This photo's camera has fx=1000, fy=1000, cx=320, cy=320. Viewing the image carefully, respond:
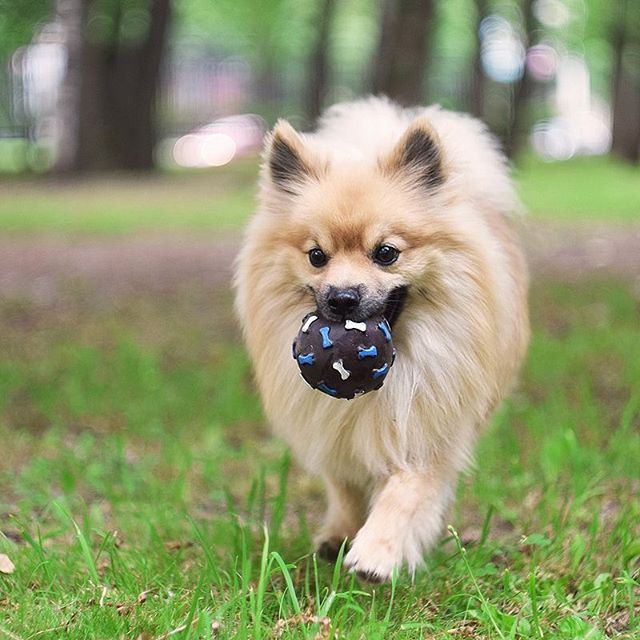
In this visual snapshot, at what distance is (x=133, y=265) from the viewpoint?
9.48 meters

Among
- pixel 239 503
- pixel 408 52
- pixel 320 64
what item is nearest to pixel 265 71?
pixel 320 64

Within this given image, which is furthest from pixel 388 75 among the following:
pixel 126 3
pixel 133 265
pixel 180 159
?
pixel 180 159

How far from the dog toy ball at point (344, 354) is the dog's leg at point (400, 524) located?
0.34 meters

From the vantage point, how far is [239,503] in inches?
163

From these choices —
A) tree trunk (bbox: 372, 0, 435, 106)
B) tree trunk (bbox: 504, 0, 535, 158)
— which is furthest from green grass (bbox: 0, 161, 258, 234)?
tree trunk (bbox: 504, 0, 535, 158)

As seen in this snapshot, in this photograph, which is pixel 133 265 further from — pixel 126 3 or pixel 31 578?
pixel 126 3

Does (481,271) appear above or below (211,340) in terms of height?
above

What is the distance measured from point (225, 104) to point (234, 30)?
4.14 metres

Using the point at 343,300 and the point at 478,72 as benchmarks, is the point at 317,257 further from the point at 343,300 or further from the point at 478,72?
the point at 478,72

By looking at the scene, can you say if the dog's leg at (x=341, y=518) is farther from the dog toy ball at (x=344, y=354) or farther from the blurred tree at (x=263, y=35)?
the blurred tree at (x=263, y=35)

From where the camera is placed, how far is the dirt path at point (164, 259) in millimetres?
8391

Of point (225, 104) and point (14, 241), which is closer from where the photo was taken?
point (14, 241)

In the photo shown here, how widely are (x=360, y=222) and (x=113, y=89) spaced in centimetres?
1792

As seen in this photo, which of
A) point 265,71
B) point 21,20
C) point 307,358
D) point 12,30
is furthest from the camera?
point 265,71
